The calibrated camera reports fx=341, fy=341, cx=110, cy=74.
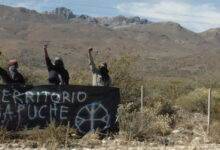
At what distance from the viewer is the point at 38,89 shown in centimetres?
794

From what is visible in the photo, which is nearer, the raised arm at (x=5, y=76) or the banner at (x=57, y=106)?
the banner at (x=57, y=106)

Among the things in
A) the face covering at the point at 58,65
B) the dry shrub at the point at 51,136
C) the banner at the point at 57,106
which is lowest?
the dry shrub at the point at 51,136

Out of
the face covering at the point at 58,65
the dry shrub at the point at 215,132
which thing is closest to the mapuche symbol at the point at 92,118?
the face covering at the point at 58,65

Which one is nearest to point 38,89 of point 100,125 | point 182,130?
point 100,125

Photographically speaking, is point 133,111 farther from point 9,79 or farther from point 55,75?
point 9,79

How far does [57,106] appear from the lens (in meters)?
7.98

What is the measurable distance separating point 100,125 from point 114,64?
17.9ft

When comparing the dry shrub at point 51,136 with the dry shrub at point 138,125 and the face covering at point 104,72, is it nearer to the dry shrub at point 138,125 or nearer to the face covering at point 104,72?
the dry shrub at point 138,125

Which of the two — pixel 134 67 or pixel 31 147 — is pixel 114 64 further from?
pixel 31 147

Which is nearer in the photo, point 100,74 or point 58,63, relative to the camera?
point 58,63

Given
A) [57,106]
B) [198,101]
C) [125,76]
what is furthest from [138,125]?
[198,101]

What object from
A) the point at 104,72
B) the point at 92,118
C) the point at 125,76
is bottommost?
the point at 92,118

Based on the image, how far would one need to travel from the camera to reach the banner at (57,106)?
7730 millimetres

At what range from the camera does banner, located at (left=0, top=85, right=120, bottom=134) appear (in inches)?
304
